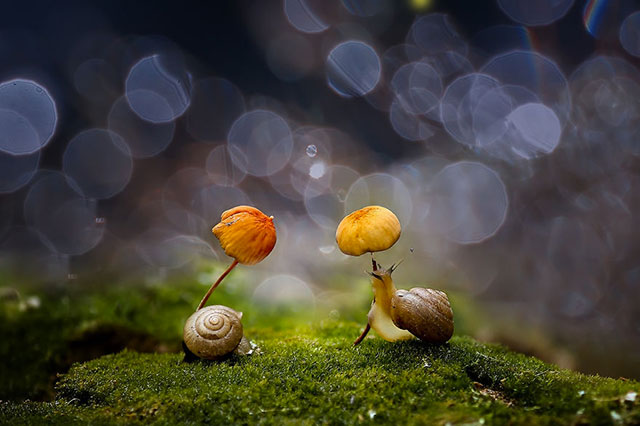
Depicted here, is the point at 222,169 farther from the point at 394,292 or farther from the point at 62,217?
the point at 394,292

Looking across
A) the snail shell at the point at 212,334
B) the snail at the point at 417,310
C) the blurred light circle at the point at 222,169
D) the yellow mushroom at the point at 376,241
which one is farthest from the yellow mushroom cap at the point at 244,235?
the blurred light circle at the point at 222,169

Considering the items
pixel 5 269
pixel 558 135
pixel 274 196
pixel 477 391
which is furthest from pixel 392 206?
pixel 5 269

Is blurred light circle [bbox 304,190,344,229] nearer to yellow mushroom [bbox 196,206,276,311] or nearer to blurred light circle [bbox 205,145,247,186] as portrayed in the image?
blurred light circle [bbox 205,145,247,186]

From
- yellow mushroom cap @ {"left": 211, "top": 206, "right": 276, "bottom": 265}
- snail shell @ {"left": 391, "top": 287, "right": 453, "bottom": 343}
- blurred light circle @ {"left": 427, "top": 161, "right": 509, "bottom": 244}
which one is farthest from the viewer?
blurred light circle @ {"left": 427, "top": 161, "right": 509, "bottom": 244}

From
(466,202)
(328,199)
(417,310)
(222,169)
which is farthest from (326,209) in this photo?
(417,310)

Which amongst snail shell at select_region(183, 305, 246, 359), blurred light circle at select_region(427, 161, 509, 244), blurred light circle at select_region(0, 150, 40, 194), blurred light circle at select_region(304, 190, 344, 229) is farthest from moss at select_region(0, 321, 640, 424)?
blurred light circle at select_region(0, 150, 40, 194)

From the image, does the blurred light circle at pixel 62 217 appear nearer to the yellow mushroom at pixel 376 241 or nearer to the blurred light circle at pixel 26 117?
the blurred light circle at pixel 26 117

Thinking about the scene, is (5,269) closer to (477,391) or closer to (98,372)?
(98,372)
